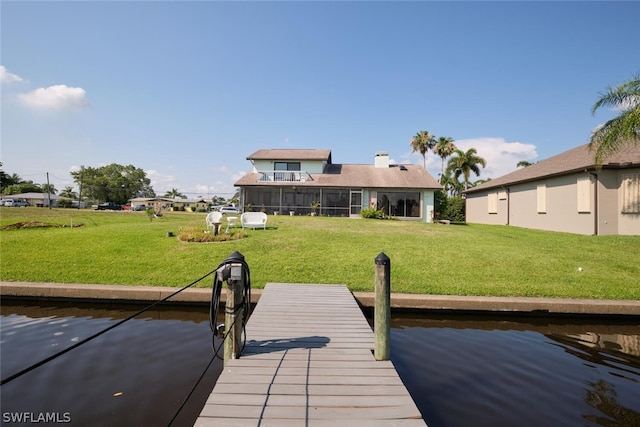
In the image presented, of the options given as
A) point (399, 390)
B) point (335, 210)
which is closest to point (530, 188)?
point (335, 210)

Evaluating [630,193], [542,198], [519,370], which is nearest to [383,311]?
[519,370]

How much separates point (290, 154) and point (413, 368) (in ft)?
83.1

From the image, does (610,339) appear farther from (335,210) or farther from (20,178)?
(20,178)

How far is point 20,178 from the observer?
92625mm

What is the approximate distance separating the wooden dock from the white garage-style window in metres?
16.5

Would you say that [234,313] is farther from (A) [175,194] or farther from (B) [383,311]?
(A) [175,194]

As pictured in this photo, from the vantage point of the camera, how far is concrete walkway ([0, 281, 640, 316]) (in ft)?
21.4

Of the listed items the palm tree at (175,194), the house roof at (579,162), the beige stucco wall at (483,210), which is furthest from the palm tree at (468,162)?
the palm tree at (175,194)

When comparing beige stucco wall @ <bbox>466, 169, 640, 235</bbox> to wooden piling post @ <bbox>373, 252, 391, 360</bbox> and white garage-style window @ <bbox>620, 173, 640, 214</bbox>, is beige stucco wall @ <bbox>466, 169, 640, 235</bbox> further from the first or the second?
wooden piling post @ <bbox>373, 252, 391, 360</bbox>

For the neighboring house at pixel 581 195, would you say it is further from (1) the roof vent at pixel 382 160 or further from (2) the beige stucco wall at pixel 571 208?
(1) the roof vent at pixel 382 160

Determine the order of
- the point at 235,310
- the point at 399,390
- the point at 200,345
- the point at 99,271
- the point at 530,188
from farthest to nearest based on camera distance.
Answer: the point at 530,188
the point at 99,271
the point at 200,345
the point at 235,310
the point at 399,390

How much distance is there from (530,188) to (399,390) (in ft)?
70.7

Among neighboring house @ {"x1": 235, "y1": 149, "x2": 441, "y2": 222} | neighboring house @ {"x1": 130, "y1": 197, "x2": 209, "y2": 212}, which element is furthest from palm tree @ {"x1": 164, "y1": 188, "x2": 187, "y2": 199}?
neighboring house @ {"x1": 235, "y1": 149, "x2": 441, "y2": 222}

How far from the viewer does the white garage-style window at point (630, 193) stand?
14281 millimetres
